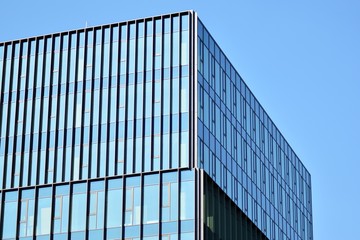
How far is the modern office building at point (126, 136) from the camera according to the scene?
8069cm

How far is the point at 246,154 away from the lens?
9769 cm

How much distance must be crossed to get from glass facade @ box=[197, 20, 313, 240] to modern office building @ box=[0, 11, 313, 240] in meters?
0.21

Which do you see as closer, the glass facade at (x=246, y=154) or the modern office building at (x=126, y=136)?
the modern office building at (x=126, y=136)

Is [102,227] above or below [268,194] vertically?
below

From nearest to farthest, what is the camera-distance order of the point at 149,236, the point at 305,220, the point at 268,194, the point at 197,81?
the point at 149,236, the point at 197,81, the point at 268,194, the point at 305,220

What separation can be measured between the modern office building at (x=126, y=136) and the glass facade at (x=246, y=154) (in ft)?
0.67

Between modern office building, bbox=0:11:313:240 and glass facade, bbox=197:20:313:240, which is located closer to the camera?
modern office building, bbox=0:11:313:240

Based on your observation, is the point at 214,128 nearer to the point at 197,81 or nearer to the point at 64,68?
the point at 197,81

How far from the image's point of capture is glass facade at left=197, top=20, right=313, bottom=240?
8825cm

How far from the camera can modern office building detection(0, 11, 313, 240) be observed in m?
80.7

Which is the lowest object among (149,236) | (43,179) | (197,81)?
(149,236)

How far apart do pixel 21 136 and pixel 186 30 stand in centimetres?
1553

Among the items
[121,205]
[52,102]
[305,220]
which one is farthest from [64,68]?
[305,220]

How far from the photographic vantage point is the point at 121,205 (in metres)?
80.9
